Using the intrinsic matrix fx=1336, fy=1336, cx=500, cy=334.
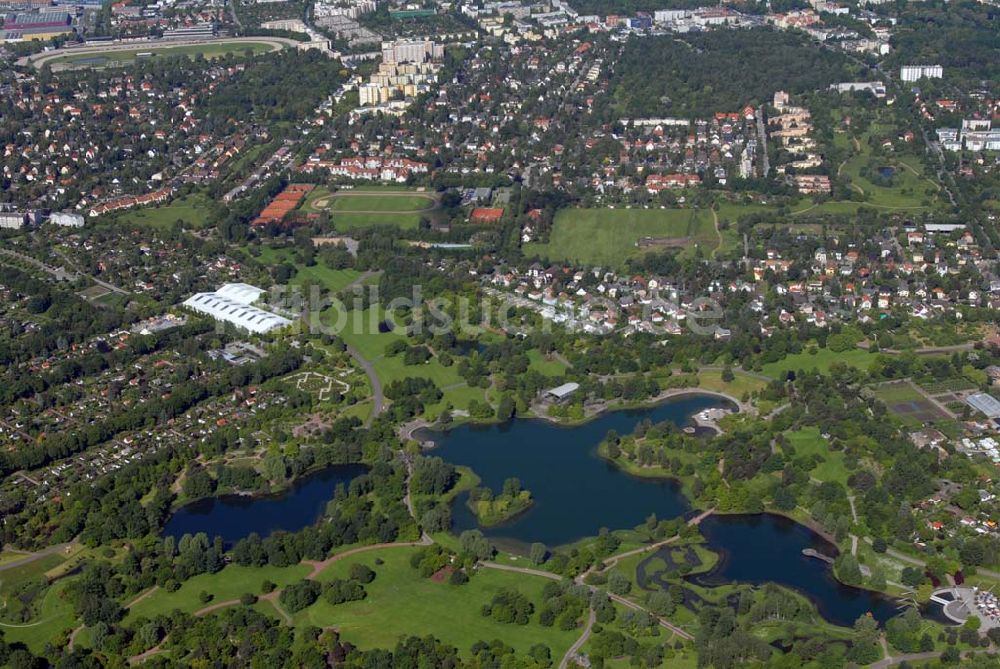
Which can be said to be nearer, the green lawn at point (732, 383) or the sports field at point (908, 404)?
the sports field at point (908, 404)

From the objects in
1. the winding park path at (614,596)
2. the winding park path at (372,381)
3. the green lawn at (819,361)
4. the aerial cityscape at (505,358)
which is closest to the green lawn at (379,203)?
the aerial cityscape at (505,358)

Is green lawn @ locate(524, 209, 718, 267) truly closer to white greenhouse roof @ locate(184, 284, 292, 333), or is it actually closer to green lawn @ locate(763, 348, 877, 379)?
green lawn @ locate(763, 348, 877, 379)

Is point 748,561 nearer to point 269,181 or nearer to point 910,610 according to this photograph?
point 910,610

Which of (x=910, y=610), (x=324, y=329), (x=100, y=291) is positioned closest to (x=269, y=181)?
(x=100, y=291)

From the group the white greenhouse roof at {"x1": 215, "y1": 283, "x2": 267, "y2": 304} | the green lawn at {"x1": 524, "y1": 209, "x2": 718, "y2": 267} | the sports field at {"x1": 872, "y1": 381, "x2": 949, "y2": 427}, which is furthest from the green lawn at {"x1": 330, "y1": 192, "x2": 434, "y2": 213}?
the sports field at {"x1": 872, "y1": 381, "x2": 949, "y2": 427}

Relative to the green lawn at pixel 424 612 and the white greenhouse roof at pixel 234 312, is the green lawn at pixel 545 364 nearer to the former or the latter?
the white greenhouse roof at pixel 234 312

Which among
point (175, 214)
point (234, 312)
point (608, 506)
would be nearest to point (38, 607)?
point (608, 506)
